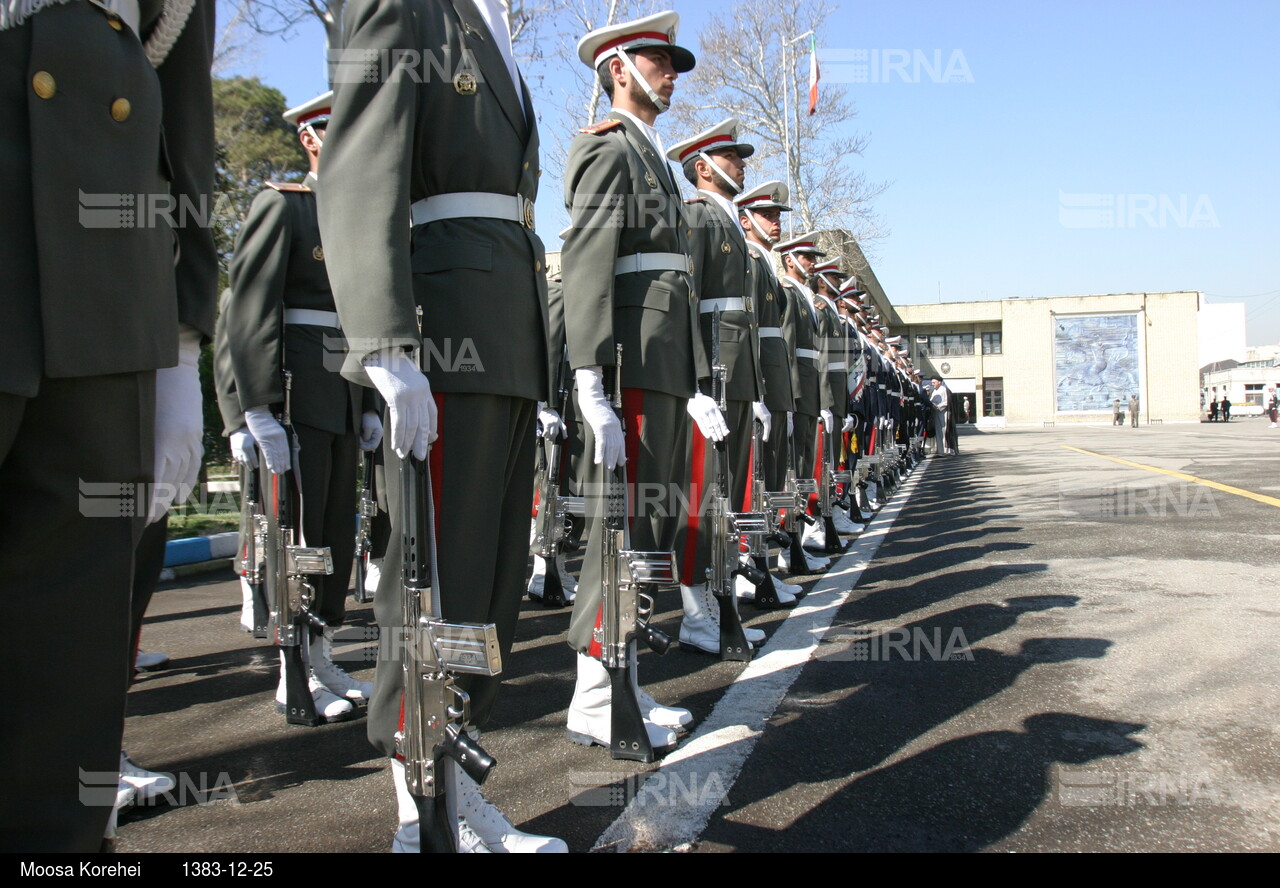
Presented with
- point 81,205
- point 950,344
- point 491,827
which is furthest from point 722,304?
point 950,344

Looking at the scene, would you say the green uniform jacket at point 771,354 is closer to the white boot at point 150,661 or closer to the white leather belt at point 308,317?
the white leather belt at point 308,317

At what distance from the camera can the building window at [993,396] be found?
6494cm

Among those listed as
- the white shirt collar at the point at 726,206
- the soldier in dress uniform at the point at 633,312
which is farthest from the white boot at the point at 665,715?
the white shirt collar at the point at 726,206

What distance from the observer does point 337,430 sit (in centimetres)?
365

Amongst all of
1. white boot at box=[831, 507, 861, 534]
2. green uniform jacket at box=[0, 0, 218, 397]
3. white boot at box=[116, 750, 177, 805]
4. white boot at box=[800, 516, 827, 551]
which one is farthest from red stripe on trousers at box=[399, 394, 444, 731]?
white boot at box=[831, 507, 861, 534]

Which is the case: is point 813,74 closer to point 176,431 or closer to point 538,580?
point 538,580

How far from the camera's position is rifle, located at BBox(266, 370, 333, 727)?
338 cm

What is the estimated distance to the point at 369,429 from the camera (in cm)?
391

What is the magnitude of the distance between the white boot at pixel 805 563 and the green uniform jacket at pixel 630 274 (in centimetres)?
326

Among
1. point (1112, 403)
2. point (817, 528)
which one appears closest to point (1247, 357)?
point (1112, 403)

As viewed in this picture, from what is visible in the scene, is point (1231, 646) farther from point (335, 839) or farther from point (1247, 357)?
point (1247, 357)

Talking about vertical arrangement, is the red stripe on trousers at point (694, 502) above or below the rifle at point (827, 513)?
above

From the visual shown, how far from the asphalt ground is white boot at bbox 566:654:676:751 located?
0.07m

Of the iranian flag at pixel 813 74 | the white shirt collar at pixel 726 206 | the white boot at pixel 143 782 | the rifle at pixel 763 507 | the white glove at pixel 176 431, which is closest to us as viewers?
the white glove at pixel 176 431
